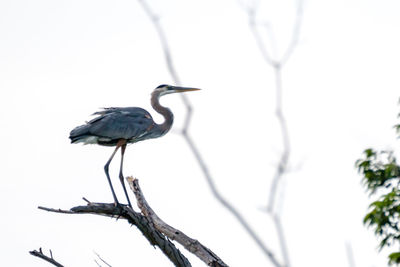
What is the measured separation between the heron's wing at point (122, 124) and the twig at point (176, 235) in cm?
175

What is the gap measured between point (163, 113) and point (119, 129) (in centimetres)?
131

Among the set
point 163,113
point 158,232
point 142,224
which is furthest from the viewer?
point 163,113

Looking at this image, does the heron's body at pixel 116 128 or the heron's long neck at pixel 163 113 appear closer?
the heron's body at pixel 116 128

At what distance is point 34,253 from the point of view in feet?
17.2

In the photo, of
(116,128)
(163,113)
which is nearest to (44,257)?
(116,128)

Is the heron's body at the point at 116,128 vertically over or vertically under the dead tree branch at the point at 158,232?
over

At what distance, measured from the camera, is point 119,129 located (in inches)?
356

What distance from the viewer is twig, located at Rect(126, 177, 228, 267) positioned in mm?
6066

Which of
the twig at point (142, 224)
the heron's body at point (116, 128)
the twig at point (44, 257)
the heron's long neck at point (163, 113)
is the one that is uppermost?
the heron's long neck at point (163, 113)

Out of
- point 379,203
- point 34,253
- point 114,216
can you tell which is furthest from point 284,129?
A: point 379,203

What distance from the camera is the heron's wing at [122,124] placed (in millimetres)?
8884

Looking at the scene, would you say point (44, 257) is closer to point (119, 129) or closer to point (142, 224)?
point (142, 224)

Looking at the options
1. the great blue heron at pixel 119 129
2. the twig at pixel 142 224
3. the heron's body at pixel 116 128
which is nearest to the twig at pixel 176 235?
the twig at pixel 142 224

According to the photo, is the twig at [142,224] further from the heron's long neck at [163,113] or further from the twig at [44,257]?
the heron's long neck at [163,113]
